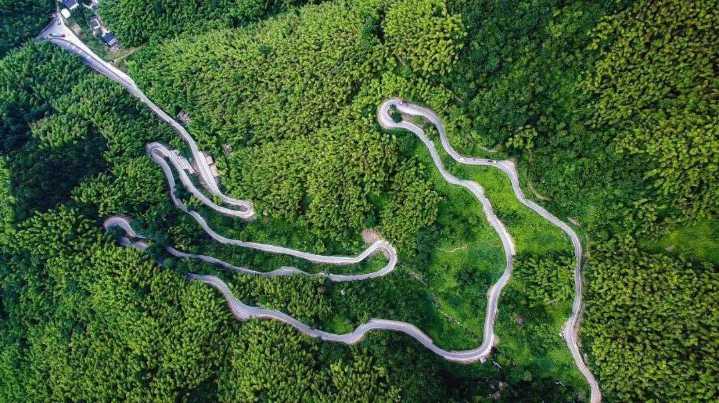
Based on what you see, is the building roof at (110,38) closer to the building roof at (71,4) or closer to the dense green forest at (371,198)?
the dense green forest at (371,198)

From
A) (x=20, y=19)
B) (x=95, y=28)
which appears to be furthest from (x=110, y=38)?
(x=20, y=19)

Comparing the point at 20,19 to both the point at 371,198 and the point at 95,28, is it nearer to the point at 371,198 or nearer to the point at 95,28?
the point at 95,28

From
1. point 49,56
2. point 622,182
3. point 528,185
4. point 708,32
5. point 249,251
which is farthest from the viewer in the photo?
point 49,56

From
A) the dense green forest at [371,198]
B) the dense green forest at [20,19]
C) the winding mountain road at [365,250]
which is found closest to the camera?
the dense green forest at [371,198]

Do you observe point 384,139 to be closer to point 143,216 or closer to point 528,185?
point 528,185

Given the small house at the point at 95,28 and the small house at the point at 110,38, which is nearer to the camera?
the small house at the point at 110,38

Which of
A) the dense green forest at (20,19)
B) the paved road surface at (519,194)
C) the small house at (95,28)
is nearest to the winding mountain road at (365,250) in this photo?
the paved road surface at (519,194)

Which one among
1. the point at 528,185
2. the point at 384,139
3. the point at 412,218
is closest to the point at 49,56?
the point at 384,139
